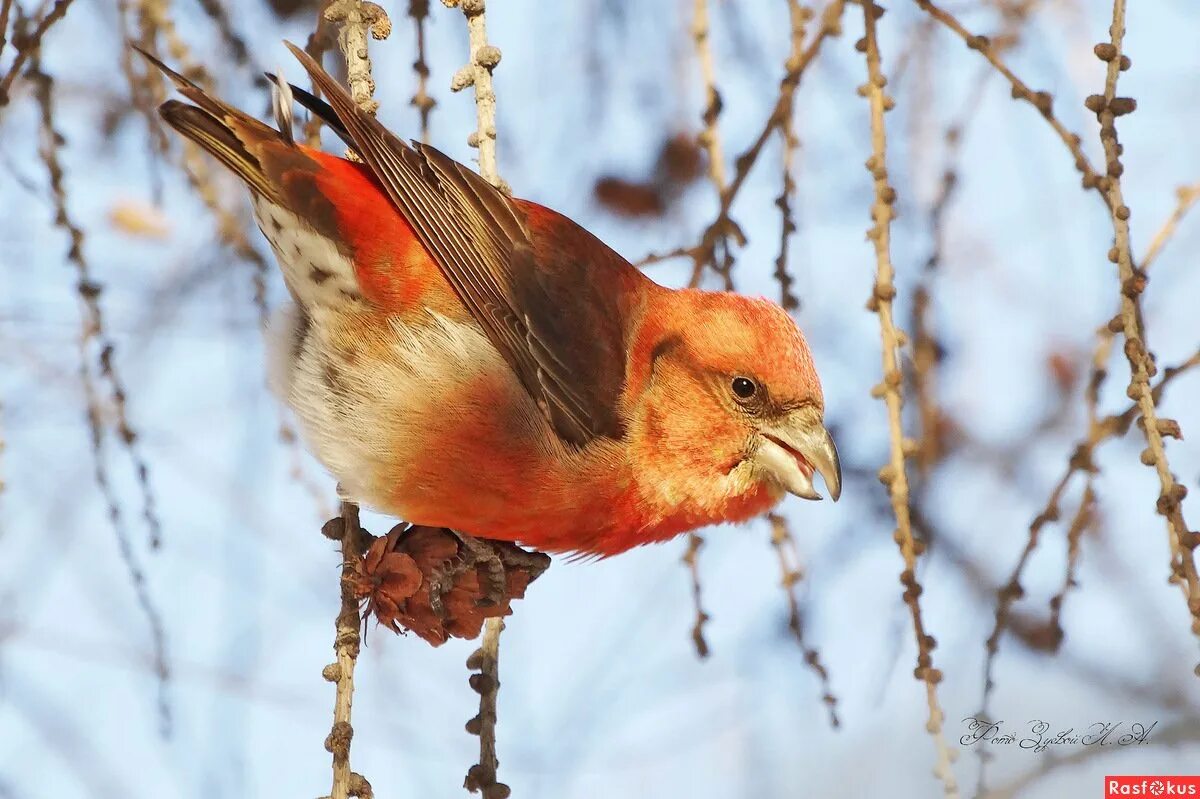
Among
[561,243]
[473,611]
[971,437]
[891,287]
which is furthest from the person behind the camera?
[971,437]

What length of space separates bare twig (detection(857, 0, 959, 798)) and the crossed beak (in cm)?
38

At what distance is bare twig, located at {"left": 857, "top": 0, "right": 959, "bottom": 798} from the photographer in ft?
7.56

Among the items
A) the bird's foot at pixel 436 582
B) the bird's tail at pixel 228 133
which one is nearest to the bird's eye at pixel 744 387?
the bird's foot at pixel 436 582

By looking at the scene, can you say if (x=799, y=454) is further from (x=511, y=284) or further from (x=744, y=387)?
(x=511, y=284)

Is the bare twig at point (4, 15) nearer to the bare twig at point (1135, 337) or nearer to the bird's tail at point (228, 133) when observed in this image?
the bird's tail at point (228, 133)

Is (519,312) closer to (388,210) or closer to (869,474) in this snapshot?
(388,210)

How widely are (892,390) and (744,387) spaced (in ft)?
2.02

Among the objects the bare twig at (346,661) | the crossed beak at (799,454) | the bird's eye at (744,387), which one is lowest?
the bare twig at (346,661)

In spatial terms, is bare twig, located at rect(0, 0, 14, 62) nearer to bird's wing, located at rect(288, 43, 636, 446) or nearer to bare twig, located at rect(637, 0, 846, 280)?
bird's wing, located at rect(288, 43, 636, 446)

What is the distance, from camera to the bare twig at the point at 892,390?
2305 millimetres

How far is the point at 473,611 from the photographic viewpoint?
2771 mm

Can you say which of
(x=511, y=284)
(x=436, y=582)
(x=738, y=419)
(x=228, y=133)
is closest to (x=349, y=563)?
(x=436, y=582)

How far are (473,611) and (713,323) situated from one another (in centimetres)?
92

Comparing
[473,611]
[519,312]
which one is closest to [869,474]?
[519,312]
